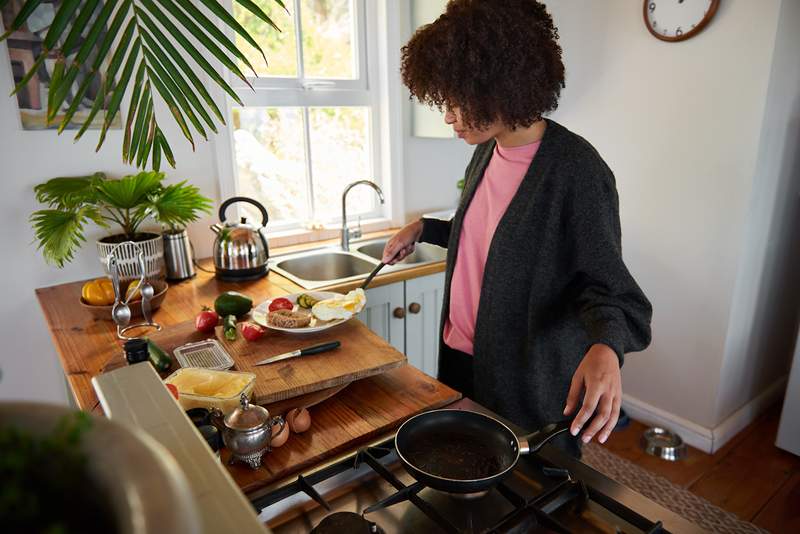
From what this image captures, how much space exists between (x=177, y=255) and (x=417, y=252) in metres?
1.07

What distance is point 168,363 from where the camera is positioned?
1164mm

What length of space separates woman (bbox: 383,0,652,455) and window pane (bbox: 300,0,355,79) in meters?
1.26

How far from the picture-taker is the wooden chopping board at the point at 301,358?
1.06 m

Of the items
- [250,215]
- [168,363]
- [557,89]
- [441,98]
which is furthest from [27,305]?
[557,89]

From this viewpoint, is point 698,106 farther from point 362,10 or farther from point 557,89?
point 362,10

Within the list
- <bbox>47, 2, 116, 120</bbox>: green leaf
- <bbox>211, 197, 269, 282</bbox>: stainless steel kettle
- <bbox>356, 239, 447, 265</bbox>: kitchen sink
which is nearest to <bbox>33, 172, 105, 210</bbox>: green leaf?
<bbox>211, 197, 269, 282</bbox>: stainless steel kettle

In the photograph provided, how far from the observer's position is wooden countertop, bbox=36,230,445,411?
4.11 ft

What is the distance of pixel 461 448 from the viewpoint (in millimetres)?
803

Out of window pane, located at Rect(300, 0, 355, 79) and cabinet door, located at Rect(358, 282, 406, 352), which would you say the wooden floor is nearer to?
cabinet door, located at Rect(358, 282, 406, 352)

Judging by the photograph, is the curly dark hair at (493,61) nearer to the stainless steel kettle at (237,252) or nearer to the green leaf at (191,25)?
the green leaf at (191,25)

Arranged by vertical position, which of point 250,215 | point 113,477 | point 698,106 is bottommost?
point 250,215

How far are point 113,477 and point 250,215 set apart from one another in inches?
87.4

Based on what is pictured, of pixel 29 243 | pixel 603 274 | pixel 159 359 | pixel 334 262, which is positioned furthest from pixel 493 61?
pixel 29 243

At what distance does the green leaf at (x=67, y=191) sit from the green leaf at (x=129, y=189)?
0.04 m
